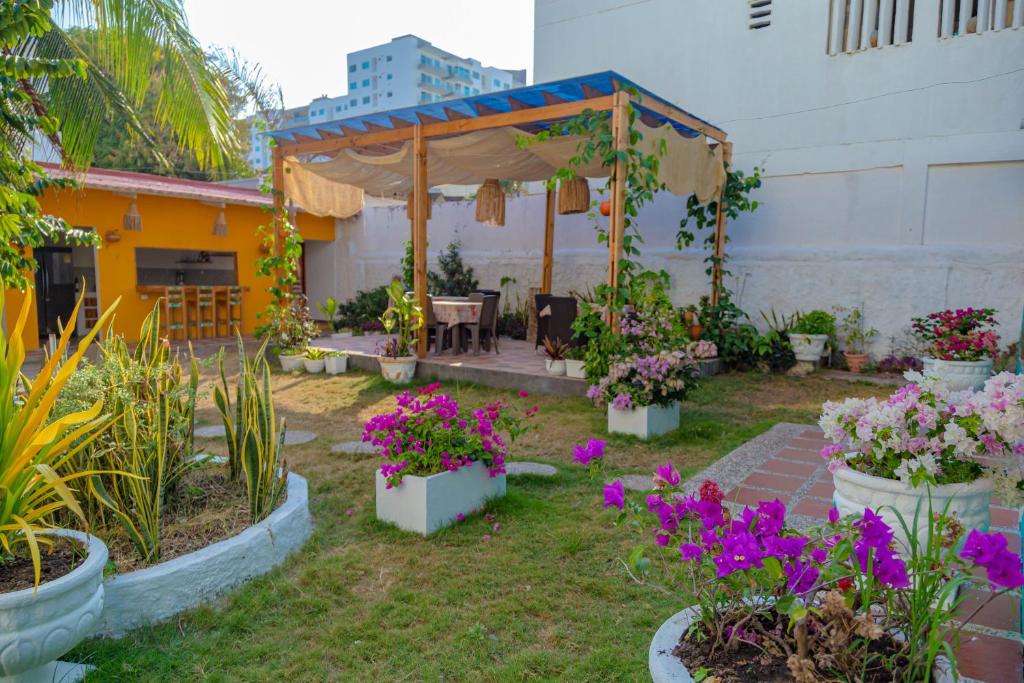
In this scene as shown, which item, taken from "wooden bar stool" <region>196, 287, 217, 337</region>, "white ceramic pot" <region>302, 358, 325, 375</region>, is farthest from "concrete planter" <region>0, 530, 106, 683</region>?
"wooden bar stool" <region>196, 287, 217, 337</region>

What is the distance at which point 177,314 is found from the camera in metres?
11.2

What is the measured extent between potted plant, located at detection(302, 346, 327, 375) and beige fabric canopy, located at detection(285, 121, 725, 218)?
2305 millimetres

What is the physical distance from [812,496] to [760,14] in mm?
7547

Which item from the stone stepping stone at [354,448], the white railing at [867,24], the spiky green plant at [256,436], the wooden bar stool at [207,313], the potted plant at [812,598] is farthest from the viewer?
the wooden bar stool at [207,313]

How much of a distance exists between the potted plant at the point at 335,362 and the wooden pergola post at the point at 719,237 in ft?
15.6

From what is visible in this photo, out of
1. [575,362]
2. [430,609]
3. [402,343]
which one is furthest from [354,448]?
[402,343]

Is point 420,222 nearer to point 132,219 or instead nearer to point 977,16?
point 132,219

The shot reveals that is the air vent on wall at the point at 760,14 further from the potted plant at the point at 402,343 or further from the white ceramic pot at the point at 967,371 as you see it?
the potted plant at the point at 402,343

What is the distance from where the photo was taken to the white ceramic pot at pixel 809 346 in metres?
7.78

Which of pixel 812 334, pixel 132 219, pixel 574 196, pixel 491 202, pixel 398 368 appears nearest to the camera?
pixel 398 368

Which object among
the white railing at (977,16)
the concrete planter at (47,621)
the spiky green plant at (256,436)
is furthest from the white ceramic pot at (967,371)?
the concrete planter at (47,621)

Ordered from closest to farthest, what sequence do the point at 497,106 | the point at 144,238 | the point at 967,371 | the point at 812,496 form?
1. the point at 812,496
2. the point at 967,371
3. the point at 497,106
4. the point at 144,238

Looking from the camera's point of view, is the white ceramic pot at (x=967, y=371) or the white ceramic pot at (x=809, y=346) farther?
Answer: the white ceramic pot at (x=809, y=346)

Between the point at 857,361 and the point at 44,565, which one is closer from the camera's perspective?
the point at 44,565
